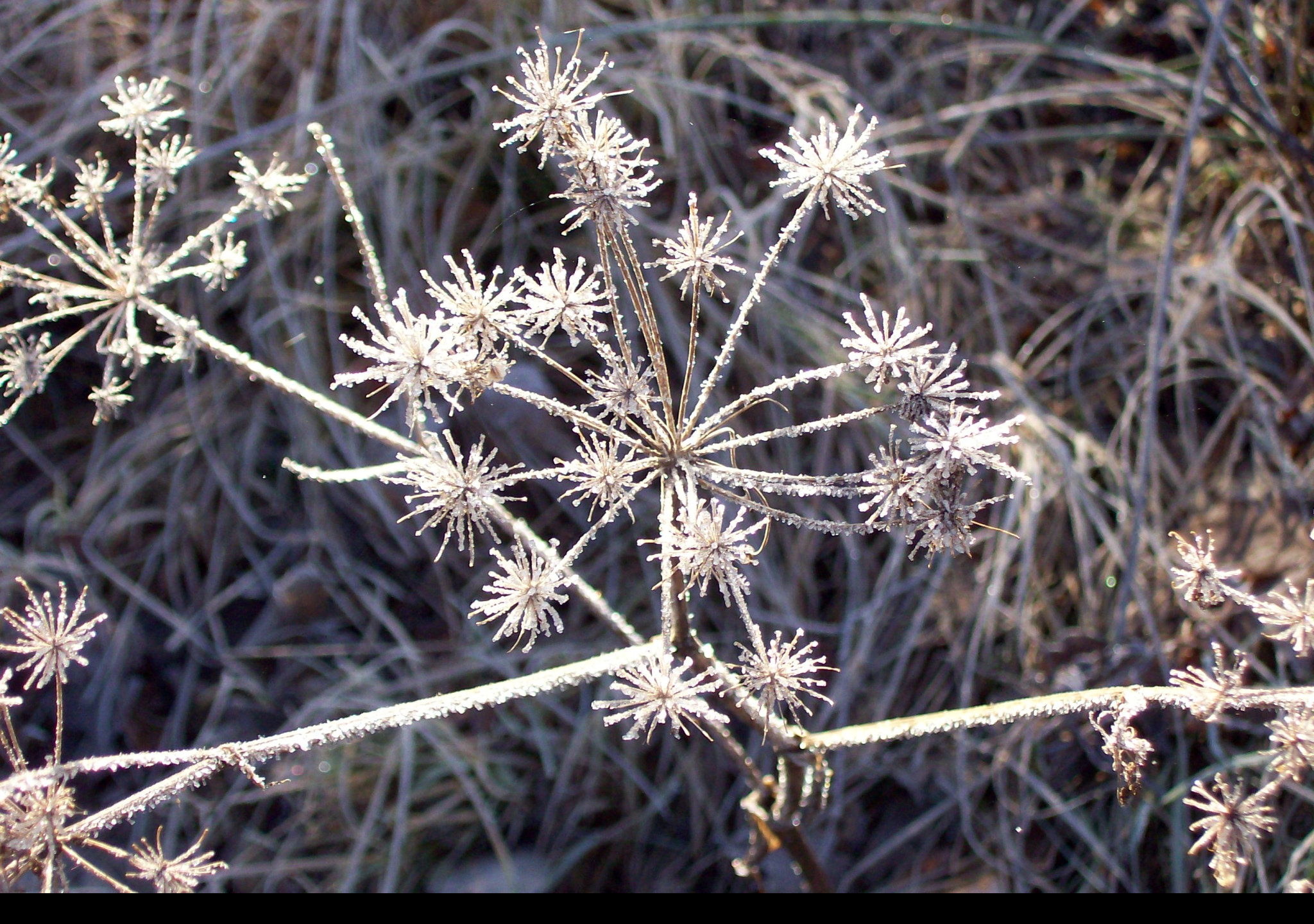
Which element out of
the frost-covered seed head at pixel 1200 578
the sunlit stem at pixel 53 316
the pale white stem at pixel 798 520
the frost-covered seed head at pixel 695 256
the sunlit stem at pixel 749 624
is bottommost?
the sunlit stem at pixel 749 624

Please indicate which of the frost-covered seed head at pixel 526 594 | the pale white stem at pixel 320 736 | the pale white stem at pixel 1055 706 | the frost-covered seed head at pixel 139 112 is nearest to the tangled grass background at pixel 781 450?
the pale white stem at pixel 1055 706

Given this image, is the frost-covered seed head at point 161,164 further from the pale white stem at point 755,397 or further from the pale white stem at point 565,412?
the pale white stem at point 755,397

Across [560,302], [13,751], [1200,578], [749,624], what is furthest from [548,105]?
[13,751]

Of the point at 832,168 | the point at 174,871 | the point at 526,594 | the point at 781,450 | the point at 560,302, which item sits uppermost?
the point at 781,450

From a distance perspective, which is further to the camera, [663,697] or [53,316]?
[53,316]

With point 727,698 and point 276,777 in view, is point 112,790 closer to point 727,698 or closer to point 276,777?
point 276,777

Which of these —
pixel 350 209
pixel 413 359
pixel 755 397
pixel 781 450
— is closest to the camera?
pixel 413 359

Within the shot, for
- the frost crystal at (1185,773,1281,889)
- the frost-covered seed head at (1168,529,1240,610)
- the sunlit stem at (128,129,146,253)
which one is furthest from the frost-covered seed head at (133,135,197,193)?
the frost crystal at (1185,773,1281,889)

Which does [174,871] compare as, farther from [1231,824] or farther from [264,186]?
[1231,824]
